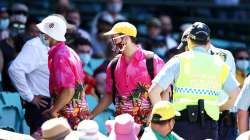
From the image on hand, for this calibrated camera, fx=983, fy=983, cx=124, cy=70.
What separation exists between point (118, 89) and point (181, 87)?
996 mm

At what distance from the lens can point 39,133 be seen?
9.69m

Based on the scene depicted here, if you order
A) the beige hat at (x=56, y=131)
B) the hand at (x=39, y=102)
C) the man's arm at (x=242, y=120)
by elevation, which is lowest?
the hand at (x=39, y=102)

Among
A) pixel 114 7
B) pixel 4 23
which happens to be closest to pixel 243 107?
pixel 4 23

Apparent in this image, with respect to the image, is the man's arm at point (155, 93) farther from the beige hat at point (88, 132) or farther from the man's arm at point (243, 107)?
the beige hat at point (88, 132)

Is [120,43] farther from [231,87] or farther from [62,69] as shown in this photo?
[231,87]

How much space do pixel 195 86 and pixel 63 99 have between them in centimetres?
137

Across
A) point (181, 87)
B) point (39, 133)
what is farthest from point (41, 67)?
point (181, 87)

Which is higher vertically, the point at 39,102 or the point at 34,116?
the point at 39,102

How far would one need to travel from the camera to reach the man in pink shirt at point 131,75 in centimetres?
959

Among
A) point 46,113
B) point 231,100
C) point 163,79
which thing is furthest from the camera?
point 46,113

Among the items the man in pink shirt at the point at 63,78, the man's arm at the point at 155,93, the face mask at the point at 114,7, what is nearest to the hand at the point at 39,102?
the man in pink shirt at the point at 63,78

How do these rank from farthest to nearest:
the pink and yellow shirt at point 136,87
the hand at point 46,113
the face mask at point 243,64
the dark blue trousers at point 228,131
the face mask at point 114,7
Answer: the face mask at point 114,7
the face mask at point 243,64
the dark blue trousers at point 228,131
the hand at point 46,113
the pink and yellow shirt at point 136,87

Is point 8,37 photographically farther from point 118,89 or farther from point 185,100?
point 185,100

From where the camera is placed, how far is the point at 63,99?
373 inches
